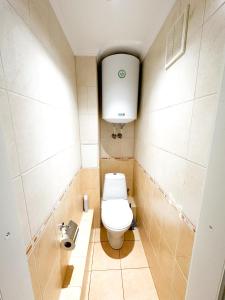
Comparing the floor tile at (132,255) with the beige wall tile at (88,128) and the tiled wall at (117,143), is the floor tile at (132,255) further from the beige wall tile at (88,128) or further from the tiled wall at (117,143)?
the beige wall tile at (88,128)

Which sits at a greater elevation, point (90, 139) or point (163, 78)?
point (163, 78)

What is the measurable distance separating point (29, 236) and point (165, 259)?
0.95m

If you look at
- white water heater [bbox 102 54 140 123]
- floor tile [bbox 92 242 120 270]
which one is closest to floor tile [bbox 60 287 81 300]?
floor tile [bbox 92 242 120 270]

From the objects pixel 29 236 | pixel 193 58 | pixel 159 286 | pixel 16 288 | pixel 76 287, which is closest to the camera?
pixel 16 288

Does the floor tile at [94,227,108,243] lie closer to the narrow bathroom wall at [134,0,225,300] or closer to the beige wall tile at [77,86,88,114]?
the narrow bathroom wall at [134,0,225,300]

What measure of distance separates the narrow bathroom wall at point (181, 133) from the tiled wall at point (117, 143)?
0.69 m

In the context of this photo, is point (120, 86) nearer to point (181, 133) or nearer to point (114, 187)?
point (181, 133)

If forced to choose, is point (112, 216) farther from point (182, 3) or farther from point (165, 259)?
point (182, 3)

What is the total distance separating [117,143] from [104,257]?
4.51ft

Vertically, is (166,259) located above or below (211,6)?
below

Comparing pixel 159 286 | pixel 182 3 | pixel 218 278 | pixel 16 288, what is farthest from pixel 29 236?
pixel 182 3

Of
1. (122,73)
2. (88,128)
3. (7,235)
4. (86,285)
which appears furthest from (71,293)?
(122,73)

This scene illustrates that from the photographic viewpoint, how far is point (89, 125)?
1623 mm

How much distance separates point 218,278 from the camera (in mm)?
430
